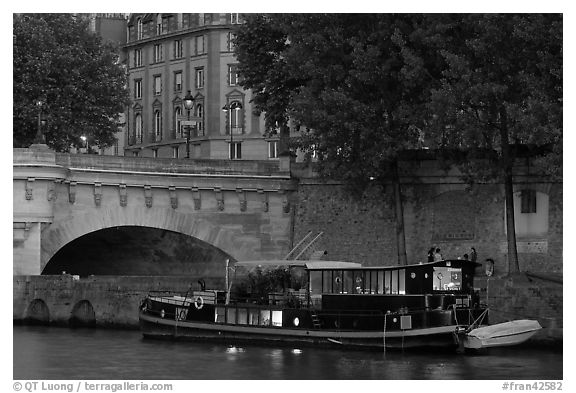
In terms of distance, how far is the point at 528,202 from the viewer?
65.9 m

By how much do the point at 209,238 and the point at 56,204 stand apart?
7.06m

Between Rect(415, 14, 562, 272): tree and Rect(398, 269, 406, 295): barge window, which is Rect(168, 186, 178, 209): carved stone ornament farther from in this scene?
Rect(398, 269, 406, 295): barge window

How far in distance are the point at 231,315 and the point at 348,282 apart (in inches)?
171

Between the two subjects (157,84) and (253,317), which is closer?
(253,317)

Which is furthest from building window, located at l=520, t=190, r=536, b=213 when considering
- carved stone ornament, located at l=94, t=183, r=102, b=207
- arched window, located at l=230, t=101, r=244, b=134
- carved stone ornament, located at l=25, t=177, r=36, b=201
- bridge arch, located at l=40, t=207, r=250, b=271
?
arched window, located at l=230, t=101, r=244, b=134

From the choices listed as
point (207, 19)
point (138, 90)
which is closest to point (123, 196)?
point (207, 19)

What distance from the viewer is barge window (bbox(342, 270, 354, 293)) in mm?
58219

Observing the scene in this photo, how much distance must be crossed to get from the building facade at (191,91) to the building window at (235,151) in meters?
0.06

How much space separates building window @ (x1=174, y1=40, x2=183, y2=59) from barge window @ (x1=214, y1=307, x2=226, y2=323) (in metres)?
45.2

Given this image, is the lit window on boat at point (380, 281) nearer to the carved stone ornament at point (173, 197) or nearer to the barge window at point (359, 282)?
the barge window at point (359, 282)

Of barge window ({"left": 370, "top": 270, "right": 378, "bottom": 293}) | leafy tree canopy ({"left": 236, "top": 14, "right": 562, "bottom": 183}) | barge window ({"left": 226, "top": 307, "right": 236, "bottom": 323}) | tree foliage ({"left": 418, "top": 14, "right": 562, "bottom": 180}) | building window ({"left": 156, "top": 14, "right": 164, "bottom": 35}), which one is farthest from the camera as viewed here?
building window ({"left": 156, "top": 14, "right": 164, "bottom": 35})

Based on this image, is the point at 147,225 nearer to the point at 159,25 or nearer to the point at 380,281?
the point at 380,281

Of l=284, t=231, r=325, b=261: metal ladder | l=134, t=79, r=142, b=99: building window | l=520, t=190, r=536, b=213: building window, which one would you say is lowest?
l=284, t=231, r=325, b=261: metal ladder

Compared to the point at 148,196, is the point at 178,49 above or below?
above
